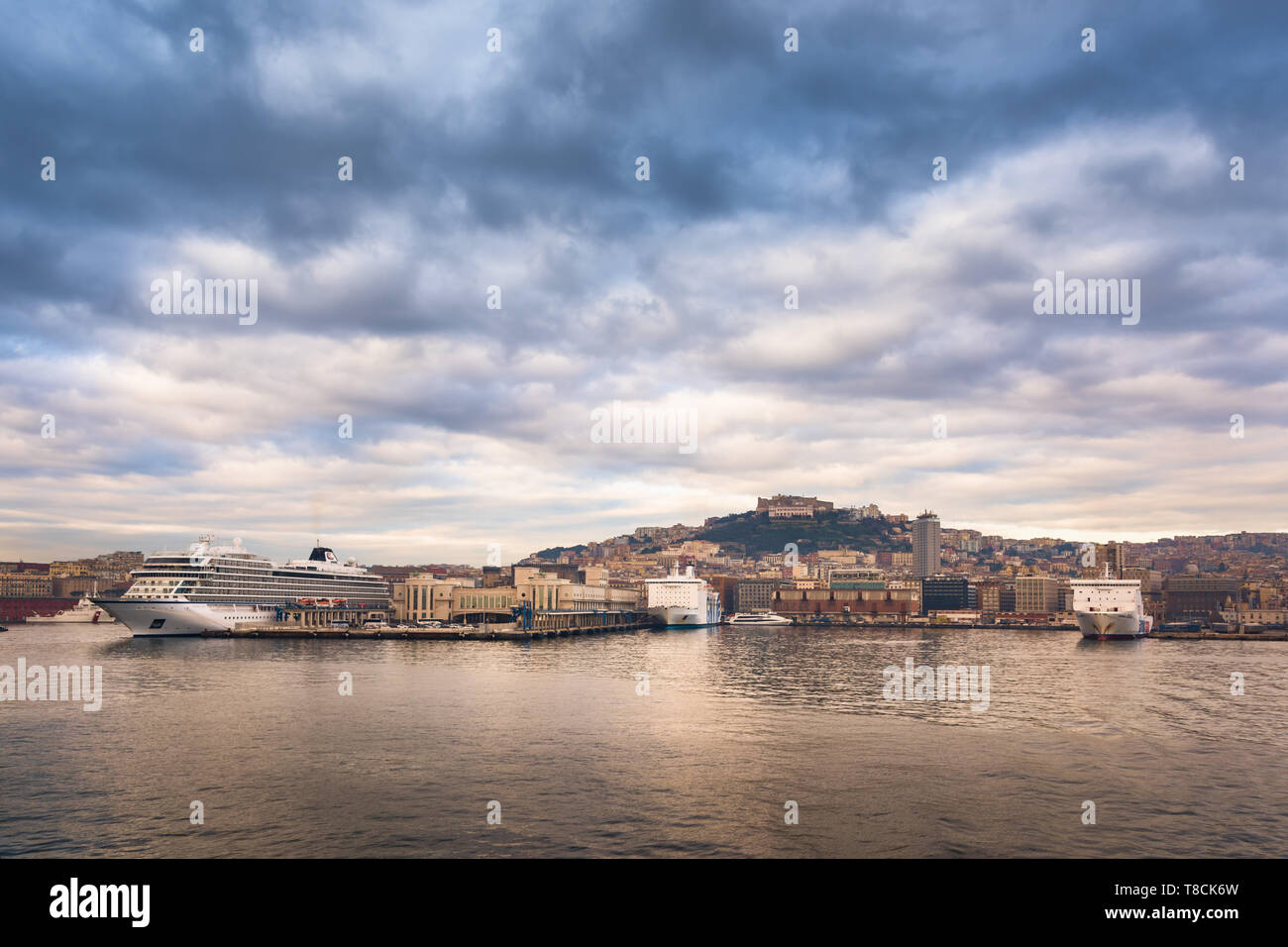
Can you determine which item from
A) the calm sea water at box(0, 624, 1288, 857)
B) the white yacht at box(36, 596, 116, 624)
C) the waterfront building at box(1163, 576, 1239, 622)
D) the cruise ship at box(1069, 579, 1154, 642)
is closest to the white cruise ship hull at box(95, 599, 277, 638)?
the calm sea water at box(0, 624, 1288, 857)

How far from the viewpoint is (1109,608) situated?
113625 millimetres

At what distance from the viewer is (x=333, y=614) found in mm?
114375

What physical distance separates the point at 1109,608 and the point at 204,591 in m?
109

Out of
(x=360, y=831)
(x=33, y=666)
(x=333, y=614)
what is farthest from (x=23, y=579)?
(x=360, y=831)

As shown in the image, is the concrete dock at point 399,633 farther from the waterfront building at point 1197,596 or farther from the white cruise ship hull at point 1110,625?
the waterfront building at point 1197,596

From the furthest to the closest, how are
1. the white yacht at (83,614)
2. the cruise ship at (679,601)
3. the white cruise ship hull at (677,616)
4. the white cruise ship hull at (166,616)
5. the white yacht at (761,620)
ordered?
1. the white yacht at (761,620)
2. the cruise ship at (679,601)
3. the white cruise ship hull at (677,616)
4. the white yacht at (83,614)
5. the white cruise ship hull at (166,616)

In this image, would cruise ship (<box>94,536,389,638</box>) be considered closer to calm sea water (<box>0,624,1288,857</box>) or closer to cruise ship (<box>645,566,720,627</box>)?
calm sea water (<box>0,624,1288,857</box>)

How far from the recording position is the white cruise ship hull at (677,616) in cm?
15475

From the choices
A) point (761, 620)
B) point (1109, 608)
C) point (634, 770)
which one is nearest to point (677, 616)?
point (761, 620)

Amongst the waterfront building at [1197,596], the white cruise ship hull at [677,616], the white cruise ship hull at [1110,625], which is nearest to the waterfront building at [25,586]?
the white cruise ship hull at [677,616]

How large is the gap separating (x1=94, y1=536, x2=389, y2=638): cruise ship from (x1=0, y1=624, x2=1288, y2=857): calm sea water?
45.7 metres

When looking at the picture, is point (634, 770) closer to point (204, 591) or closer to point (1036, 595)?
point (204, 591)

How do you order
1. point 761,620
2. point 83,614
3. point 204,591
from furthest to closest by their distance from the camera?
point 761,620, point 83,614, point 204,591
